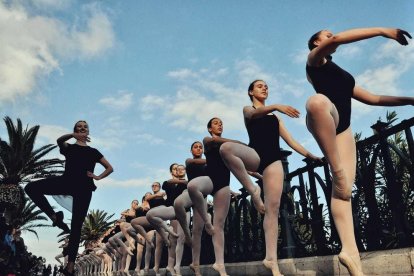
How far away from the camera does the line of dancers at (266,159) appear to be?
2586 mm

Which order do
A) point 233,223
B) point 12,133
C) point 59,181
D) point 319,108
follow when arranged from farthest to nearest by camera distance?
point 12,133
point 233,223
point 59,181
point 319,108

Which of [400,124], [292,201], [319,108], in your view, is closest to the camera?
[319,108]

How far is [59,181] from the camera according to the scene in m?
4.64

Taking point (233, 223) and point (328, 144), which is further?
point (233, 223)

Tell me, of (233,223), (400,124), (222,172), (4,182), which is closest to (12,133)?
(4,182)

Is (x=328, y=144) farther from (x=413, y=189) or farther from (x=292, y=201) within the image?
(x=292, y=201)

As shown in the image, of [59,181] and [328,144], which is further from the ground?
[59,181]

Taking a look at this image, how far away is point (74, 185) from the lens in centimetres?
467

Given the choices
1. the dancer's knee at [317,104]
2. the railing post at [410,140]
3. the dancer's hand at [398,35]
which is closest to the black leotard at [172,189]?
the railing post at [410,140]

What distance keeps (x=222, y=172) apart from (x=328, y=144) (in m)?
2.51

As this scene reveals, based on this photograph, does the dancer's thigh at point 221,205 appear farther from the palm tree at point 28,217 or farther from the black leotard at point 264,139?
the palm tree at point 28,217

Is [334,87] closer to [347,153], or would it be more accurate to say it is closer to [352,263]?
[347,153]

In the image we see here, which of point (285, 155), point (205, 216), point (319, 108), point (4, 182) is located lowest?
point (205, 216)

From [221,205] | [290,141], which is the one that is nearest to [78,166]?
[221,205]
